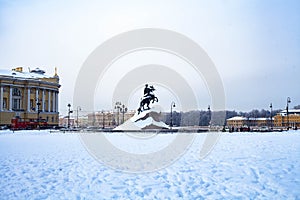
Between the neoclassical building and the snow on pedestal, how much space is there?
110 ft

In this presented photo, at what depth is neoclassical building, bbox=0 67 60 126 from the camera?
2879 inches

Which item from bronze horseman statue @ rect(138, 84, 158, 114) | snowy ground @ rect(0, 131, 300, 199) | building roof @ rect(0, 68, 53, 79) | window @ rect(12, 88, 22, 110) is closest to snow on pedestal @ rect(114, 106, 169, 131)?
bronze horseman statue @ rect(138, 84, 158, 114)

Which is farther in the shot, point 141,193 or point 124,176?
point 124,176

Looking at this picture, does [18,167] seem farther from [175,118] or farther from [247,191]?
[175,118]

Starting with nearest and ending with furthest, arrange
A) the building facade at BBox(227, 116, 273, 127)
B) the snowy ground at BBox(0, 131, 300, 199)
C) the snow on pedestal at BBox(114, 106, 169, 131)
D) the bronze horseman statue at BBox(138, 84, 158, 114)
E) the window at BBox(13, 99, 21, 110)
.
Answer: the snowy ground at BBox(0, 131, 300, 199) < the snow on pedestal at BBox(114, 106, 169, 131) < the bronze horseman statue at BBox(138, 84, 158, 114) < the window at BBox(13, 99, 21, 110) < the building facade at BBox(227, 116, 273, 127)

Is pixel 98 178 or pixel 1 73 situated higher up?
pixel 1 73

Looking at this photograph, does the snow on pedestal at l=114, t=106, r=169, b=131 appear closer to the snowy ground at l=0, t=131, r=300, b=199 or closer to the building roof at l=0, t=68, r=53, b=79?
the snowy ground at l=0, t=131, r=300, b=199

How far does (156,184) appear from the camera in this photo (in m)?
9.16

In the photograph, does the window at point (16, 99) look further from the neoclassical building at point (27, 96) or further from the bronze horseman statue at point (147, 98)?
the bronze horseman statue at point (147, 98)

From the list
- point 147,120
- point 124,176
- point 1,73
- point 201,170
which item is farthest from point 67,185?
point 1,73

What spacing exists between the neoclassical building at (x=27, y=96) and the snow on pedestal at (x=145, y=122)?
33391mm

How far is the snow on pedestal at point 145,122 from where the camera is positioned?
42.0 m

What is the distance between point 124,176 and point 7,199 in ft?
11.9

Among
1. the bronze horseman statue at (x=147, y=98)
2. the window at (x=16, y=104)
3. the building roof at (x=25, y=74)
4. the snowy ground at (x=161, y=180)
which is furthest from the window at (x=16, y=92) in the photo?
the snowy ground at (x=161, y=180)
